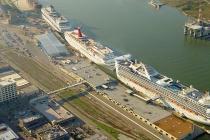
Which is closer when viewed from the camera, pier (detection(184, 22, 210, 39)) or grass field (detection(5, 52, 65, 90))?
grass field (detection(5, 52, 65, 90))

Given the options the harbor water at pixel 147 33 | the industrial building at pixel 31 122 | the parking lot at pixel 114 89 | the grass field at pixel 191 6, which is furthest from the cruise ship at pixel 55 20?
the industrial building at pixel 31 122

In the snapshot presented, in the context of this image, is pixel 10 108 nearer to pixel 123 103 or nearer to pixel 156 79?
pixel 123 103

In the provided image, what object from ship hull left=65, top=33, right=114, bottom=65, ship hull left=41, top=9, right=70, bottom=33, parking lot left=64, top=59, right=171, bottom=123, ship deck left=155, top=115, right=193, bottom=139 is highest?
ship hull left=41, top=9, right=70, bottom=33

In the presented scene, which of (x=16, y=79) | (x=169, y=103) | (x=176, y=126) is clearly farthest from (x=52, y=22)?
(x=176, y=126)

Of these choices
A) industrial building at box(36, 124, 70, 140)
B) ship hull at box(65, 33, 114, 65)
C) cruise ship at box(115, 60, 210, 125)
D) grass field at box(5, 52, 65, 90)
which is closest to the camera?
industrial building at box(36, 124, 70, 140)

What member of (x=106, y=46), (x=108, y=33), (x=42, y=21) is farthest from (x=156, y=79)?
(x=42, y=21)

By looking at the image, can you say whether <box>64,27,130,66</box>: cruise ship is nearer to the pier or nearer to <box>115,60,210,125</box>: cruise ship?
<box>115,60,210,125</box>: cruise ship

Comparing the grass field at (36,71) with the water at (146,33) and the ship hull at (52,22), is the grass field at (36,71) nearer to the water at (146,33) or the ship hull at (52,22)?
the ship hull at (52,22)

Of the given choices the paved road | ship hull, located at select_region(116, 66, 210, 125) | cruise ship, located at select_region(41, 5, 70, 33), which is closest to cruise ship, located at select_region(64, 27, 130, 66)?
cruise ship, located at select_region(41, 5, 70, 33)
